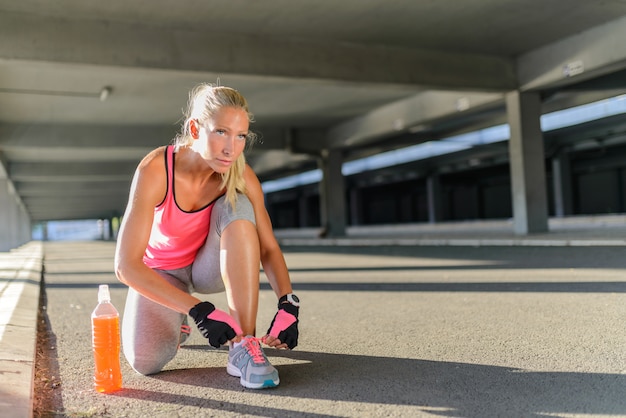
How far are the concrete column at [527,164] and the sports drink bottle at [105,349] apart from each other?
13.8 meters

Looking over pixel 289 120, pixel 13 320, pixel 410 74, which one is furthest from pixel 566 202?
pixel 13 320

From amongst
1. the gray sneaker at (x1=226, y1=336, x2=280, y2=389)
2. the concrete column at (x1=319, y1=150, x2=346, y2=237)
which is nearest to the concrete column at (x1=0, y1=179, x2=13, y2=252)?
the concrete column at (x1=319, y1=150, x2=346, y2=237)

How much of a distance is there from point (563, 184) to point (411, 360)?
1319 inches

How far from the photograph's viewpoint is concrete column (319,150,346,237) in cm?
2427

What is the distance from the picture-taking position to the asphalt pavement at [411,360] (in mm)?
2414

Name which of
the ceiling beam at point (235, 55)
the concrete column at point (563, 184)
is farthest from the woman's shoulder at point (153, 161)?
the concrete column at point (563, 184)

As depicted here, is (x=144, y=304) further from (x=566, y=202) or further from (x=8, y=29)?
(x=566, y=202)

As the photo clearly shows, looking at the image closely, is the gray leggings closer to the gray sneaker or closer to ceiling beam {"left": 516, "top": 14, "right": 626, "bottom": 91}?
the gray sneaker

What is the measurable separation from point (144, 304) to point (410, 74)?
1139 cm

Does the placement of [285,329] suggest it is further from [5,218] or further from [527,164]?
[5,218]

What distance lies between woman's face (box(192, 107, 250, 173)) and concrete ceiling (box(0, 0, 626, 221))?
7.96 metres

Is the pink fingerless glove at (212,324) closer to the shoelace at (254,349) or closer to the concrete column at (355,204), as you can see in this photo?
the shoelace at (254,349)

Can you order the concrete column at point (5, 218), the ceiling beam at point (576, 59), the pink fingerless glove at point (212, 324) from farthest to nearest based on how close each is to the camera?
the concrete column at point (5, 218), the ceiling beam at point (576, 59), the pink fingerless glove at point (212, 324)

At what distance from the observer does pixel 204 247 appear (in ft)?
10.5
